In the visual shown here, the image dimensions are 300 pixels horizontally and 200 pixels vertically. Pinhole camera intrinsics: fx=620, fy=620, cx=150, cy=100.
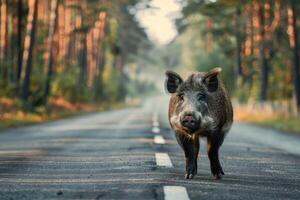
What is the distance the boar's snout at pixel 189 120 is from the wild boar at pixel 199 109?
0.51 feet

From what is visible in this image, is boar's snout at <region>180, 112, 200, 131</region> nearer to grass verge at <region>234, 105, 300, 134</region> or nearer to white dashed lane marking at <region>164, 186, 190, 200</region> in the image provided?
white dashed lane marking at <region>164, 186, 190, 200</region>

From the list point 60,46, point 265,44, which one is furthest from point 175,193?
point 60,46

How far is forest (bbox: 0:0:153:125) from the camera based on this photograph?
32188 millimetres

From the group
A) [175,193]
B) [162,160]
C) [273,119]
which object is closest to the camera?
[175,193]

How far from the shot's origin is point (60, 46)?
5259 cm

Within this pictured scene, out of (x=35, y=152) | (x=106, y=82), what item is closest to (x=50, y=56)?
(x=35, y=152)

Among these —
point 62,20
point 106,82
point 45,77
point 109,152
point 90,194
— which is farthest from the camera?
point 106,82

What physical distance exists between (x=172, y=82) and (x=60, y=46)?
45535 mm

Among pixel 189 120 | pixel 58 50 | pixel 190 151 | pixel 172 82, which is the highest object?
pixel 58 50

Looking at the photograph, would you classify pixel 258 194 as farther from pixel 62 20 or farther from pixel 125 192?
pixel 62 20

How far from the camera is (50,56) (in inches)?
1399

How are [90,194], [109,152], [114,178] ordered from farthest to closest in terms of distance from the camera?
[109,152]
[114,178]
[90,194]

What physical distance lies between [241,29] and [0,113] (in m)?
27.0

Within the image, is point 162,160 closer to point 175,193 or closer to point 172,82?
point 172,82
